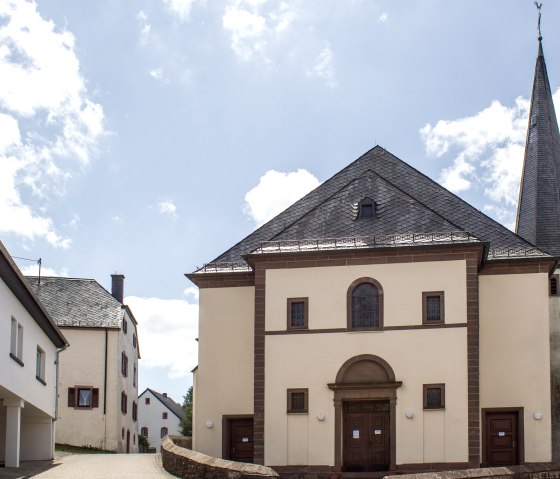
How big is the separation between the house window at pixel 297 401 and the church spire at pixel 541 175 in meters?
13.6

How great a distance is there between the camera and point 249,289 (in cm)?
3728

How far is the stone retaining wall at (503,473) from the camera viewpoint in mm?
25167

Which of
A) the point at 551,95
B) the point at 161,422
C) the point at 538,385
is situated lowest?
the point at 161,422

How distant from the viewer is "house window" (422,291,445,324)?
109 ft

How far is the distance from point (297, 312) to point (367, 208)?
4.54 meters

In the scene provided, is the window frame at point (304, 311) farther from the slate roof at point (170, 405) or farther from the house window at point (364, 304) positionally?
the slate roof at point (170, 405)

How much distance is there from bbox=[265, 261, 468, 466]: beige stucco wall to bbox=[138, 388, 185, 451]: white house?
214 ft

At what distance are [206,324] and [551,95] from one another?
2144 cm

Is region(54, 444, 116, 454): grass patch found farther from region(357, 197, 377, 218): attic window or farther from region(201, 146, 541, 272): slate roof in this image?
region(357, 197, 377, 218): attic window

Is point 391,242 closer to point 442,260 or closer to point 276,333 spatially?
point 442,260

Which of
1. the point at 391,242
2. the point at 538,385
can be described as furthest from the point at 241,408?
the point at 538,385

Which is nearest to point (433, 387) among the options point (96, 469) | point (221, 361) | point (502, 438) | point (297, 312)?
point (502, 438)

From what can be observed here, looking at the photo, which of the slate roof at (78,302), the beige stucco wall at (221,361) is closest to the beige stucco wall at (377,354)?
the beige stucco wall at (221,361)

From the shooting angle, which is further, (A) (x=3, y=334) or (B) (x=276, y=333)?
(B) (x=276, y=333)
